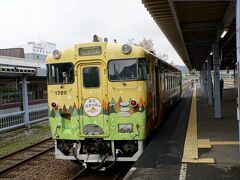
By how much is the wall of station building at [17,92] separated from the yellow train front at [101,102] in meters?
9.25

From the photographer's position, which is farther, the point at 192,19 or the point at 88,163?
the point at 192,19

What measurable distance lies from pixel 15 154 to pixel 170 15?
628 centimetres

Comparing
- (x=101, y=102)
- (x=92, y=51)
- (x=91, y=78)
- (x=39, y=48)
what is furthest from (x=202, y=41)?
(x=39, y=48)

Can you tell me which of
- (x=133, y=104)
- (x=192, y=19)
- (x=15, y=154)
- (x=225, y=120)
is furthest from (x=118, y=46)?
(x=225, y=120)

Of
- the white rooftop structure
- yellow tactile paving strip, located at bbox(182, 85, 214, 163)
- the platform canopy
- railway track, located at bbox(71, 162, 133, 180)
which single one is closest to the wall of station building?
the white rooftop structure

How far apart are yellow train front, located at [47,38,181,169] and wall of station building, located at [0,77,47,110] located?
9249 mm

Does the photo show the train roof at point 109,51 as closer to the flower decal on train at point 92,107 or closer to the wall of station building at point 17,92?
the flower decal on train at point 92,107

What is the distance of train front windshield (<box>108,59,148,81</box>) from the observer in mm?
7906

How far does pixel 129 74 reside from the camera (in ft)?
26.1

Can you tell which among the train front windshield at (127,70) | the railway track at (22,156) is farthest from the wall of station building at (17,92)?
the train front windshield at (127,70)

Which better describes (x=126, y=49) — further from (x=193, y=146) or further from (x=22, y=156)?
(x=22, y=156)

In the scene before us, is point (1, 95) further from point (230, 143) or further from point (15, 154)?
point (230, 143)

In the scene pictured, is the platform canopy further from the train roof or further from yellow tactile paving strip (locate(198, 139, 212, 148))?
yellow tactile paving strip (locate(198, 139, 212, 148))

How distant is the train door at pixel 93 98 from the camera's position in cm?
801
